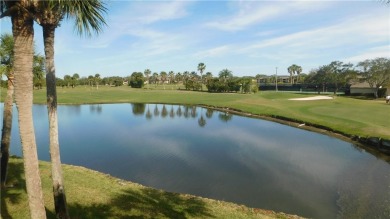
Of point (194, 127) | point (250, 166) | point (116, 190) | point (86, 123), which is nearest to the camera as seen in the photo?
point (116, 190)

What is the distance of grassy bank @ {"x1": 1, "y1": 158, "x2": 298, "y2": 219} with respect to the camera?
524 inches

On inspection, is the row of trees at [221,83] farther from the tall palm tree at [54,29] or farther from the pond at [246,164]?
the tall palm tree at [54,29]

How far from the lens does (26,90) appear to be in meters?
7.79

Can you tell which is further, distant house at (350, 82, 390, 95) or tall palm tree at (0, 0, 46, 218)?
distant house at (350, 82, 390, 95)

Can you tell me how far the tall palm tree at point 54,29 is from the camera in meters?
8.50

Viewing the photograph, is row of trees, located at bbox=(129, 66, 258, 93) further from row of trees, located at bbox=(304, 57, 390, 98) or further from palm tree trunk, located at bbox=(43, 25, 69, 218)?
palm tree trunk, located at bbox=(43, 25, 69, 218)

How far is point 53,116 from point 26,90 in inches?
118

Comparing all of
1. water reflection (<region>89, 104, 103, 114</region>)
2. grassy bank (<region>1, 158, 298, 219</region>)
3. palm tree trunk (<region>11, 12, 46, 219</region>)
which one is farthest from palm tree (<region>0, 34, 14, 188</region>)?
water reflection (<region>89, 104, 103, 114</region>)

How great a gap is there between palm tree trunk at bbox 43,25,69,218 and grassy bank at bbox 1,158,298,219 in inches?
65.4

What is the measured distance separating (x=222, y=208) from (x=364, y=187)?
11373 millimetres

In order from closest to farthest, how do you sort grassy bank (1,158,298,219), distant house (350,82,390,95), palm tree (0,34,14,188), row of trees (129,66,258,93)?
grassy bank (1,158,298,219) < palm tree (0,34,14,188) < distant house (350,82,390,95) < row of trees (129,66,258,93)

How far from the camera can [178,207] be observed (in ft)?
49.3

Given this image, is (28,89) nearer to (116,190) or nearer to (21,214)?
(21,214)

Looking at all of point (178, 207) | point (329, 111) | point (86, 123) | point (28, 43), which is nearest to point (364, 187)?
point (178, 207)
